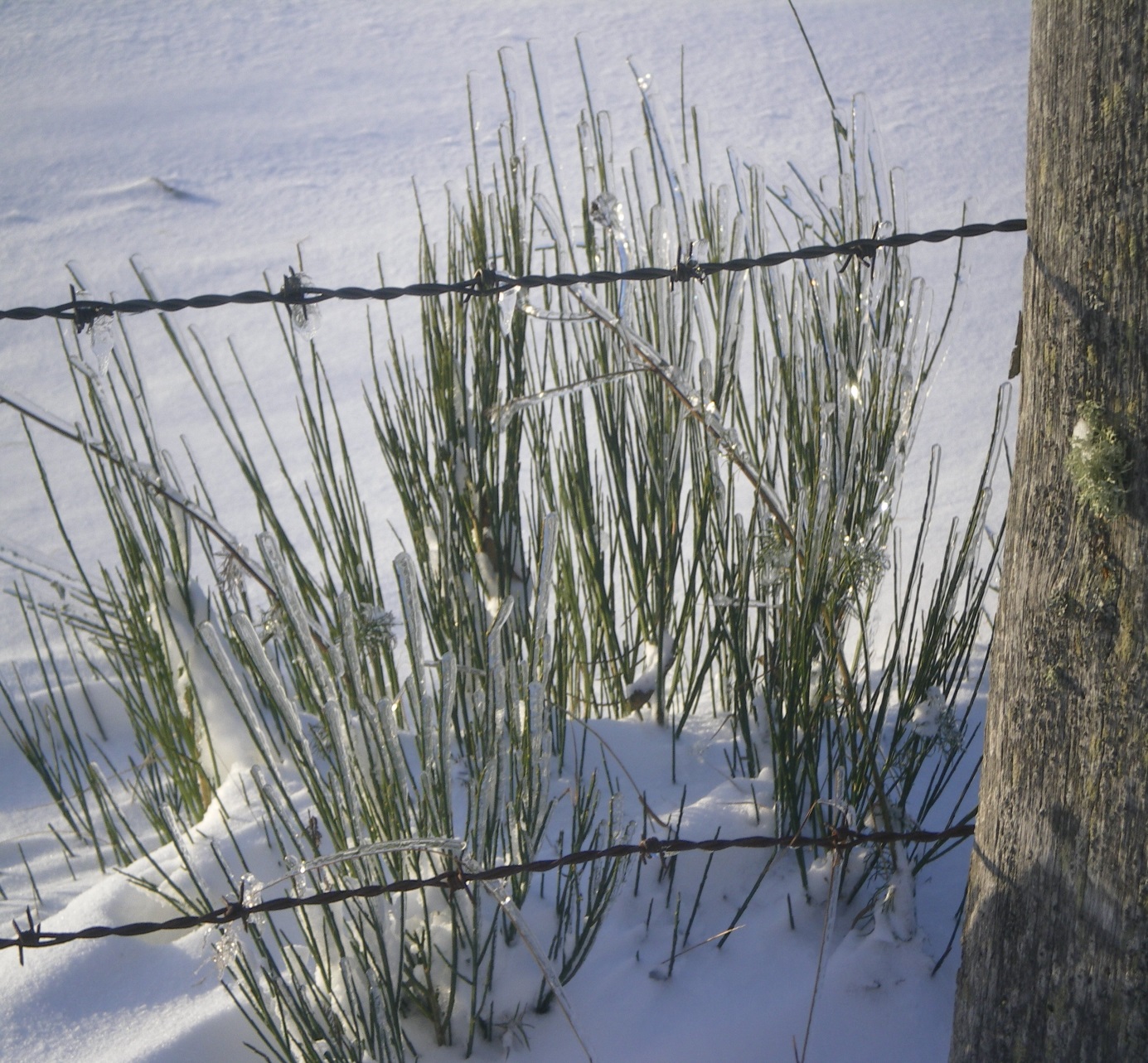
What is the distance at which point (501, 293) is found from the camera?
1.31 m

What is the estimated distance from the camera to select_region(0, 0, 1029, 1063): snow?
3.86 feet

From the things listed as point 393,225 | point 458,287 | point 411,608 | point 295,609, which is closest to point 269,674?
point 295,609

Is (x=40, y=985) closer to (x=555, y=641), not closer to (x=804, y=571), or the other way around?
(x=555, y=641)

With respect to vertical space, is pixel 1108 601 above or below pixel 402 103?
below

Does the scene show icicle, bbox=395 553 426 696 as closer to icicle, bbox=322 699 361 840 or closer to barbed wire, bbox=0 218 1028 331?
icicle, bbox=322 699 361 840

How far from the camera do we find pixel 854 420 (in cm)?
125

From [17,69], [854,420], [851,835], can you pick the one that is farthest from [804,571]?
[17,69]

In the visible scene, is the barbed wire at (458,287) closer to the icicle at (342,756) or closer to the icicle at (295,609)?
the icicle at (295,609)

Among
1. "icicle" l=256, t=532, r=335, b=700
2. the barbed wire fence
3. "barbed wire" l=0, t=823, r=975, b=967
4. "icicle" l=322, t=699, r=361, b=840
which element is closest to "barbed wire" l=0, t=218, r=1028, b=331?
the barbed wire fence

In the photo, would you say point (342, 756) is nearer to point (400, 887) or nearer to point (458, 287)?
point (400, 887)

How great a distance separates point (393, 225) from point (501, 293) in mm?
3524

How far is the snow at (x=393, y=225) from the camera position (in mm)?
1177

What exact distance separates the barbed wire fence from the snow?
10 centimetres

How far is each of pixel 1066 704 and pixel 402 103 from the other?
5791mm
